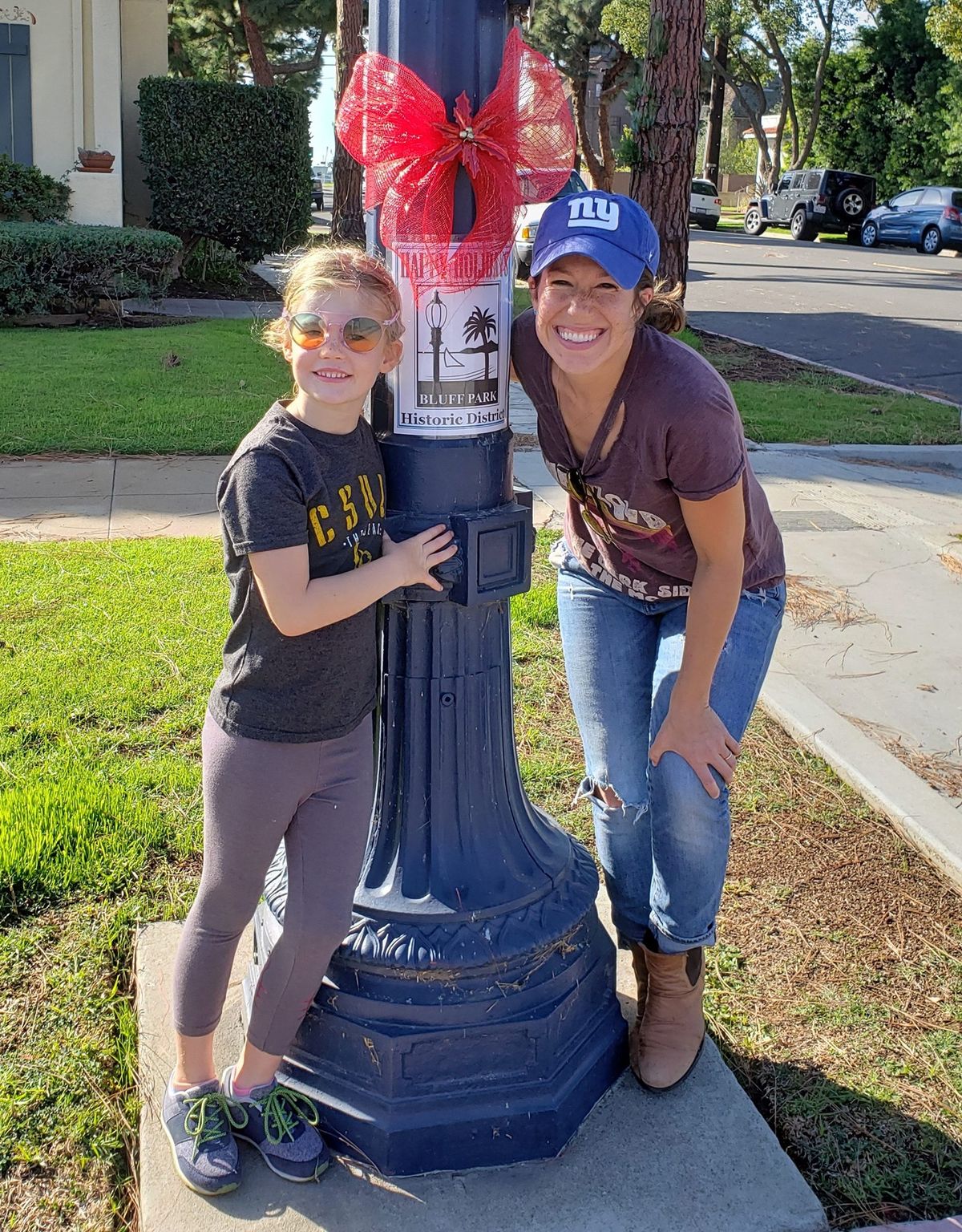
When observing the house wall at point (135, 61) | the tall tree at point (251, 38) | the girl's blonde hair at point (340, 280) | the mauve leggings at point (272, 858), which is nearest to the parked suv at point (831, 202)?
the tall tree at point (251, 38)

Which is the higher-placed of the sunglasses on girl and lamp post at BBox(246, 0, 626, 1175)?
the sunglasses on girl

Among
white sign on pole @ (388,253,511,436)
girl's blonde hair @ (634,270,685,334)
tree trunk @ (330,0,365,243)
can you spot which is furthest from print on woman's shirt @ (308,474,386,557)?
tree trunk @ (330,0,365,243)

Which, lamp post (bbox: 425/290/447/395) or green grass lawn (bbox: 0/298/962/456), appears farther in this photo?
green grass lawn (bbox: 0/298/962/456)

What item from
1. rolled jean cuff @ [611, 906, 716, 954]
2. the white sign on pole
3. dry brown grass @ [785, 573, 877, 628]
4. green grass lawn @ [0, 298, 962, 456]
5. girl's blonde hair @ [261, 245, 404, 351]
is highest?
girl's blonde hair @ [261, 245, 404, 351]

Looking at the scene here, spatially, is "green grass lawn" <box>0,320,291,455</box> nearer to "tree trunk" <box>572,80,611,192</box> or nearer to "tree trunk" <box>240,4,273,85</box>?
"tree trunk" <box>240,4,273,85</box>

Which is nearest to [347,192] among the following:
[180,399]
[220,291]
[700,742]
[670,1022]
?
[220,291]

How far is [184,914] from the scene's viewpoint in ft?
9.43

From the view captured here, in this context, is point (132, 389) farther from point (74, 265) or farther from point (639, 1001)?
point (639, 1001)

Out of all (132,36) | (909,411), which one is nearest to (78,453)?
(909,411)

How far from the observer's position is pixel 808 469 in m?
A: 7.11

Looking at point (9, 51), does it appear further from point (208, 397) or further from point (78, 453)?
point (78, 453)

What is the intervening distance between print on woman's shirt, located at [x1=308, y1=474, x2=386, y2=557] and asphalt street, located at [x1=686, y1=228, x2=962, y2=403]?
9158mm

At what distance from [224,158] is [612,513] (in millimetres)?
13829

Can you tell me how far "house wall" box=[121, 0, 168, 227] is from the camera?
15195 mm
